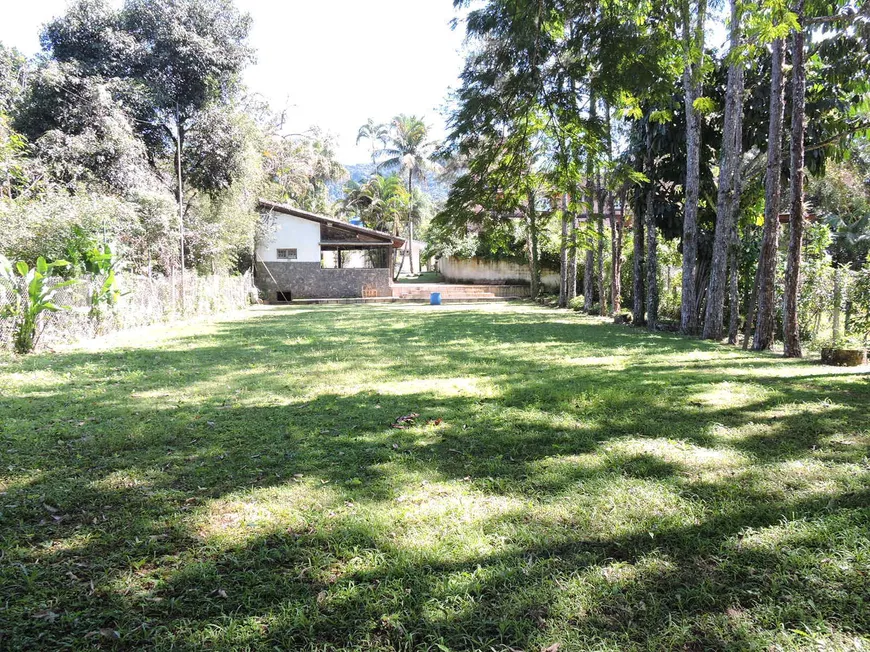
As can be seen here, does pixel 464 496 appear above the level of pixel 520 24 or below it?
below

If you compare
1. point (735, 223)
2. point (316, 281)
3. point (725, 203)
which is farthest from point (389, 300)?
point (735, 223)

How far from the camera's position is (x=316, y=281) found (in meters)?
28.7

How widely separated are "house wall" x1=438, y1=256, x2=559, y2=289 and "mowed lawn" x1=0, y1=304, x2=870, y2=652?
24.1 metres

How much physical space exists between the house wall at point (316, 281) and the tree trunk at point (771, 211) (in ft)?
71.7

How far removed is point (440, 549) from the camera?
2795 millimetres

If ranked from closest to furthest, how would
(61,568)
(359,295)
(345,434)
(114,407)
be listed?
(61,568), (345,434), (114,407), (359,295)

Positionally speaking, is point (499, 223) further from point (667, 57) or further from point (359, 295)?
point (359, 295)

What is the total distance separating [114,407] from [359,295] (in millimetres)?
23857

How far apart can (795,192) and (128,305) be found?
574 inches

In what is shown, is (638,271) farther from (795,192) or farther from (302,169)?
(302,169)

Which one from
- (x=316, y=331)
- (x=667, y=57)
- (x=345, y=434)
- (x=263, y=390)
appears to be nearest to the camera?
(x=345, y=434)

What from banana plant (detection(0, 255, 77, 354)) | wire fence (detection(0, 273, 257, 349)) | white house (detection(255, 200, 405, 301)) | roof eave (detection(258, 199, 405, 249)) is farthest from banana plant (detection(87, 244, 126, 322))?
white house (detection(255, 200, 405, 301))

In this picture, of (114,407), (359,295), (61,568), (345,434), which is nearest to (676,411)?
(345,434)

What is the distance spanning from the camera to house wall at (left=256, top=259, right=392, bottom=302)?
2825 cm
